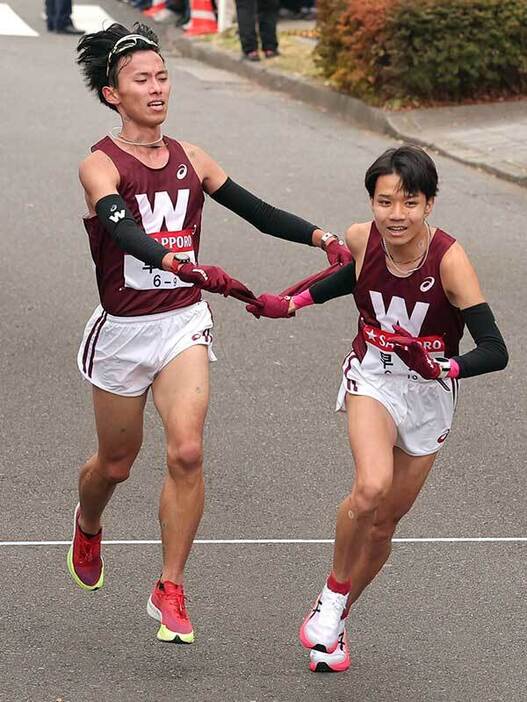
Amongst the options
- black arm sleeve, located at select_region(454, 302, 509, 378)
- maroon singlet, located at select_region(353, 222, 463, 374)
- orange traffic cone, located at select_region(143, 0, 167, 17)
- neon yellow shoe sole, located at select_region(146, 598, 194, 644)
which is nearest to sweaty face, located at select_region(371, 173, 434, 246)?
maroon singlet, located at select_region(353, 222, 463, 374)

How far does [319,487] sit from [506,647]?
1.75 m

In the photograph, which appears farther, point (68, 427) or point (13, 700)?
point (68, 427)

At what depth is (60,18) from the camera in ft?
69.0

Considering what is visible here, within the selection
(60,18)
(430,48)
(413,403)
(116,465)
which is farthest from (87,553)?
(60,18)

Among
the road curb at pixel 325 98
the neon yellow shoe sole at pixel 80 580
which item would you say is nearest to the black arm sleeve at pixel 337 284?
the neon yellow shoe sole at pixel 80 580

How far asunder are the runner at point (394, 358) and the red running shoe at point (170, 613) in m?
0.42

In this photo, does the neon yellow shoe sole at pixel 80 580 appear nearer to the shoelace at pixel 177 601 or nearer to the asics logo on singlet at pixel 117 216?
the shoelace at pixel 177 601

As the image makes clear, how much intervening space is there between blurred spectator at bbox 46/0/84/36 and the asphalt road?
8.75 m

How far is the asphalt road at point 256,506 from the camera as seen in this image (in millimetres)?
5305

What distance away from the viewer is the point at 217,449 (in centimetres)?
758

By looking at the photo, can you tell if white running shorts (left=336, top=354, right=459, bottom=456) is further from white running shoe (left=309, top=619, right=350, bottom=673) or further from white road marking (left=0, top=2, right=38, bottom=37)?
white road marking (left=0, top=2, right=38, bottom=37)

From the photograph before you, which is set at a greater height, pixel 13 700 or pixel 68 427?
pixel 13 700

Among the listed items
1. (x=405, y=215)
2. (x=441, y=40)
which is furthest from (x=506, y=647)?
(x=441, y=40)

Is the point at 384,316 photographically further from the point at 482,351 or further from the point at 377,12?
the point at 377,12
